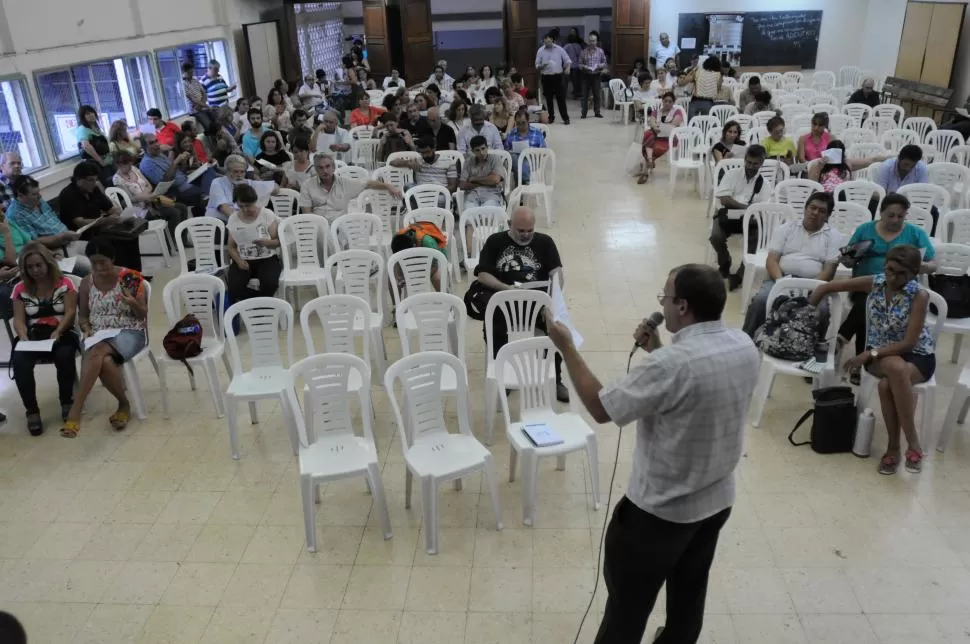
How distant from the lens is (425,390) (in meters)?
3.46

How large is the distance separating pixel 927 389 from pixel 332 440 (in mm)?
2978

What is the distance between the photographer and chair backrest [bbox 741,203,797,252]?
17.9ft

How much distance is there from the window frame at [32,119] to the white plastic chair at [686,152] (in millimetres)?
6812

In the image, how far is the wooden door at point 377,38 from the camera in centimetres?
1419

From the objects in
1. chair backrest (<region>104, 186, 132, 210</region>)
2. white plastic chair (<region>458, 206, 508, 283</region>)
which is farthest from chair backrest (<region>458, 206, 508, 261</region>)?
chair backrest (<region>104, 186, 132, 210</region>)

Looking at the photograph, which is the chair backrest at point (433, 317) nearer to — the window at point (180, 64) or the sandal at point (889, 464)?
the sandal at point (889, 464)

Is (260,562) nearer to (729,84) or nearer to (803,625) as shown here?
(803,625)

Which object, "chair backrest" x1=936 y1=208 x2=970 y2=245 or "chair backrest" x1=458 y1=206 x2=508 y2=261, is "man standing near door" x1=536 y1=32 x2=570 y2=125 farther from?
"chair backrest" x1=936 y1=208 x2=970 y2=245

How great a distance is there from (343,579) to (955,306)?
12.2 ft

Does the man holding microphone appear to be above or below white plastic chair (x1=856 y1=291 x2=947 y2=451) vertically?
above

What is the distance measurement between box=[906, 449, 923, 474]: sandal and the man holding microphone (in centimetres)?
202

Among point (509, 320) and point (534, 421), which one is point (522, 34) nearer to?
point (509, 320)

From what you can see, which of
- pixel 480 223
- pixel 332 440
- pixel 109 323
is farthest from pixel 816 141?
pixel 109 323

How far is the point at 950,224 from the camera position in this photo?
6105 mm
